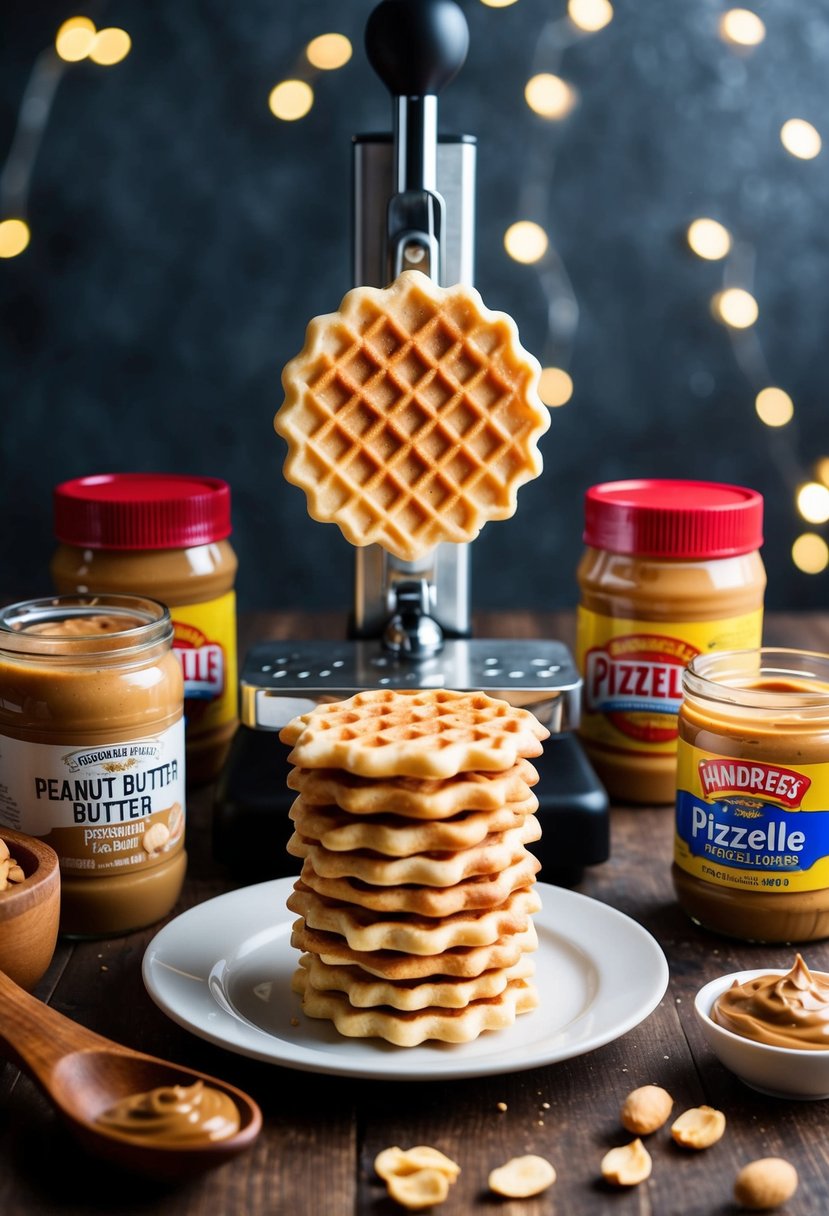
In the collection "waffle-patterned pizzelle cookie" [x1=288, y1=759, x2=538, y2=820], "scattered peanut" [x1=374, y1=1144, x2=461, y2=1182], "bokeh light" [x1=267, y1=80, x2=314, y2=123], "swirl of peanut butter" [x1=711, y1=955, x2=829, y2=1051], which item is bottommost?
"scattered peanut" [x1=374, y1=1144, x2=461, y2=1182]

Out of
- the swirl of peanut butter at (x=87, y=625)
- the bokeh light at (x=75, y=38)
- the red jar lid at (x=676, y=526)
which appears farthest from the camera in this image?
the bokeh light at (x=75, y=38)

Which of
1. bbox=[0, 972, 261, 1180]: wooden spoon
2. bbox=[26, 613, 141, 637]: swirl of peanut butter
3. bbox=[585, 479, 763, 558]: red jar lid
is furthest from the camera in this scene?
bbox=[585, 479, 763, 558]: red jar lid

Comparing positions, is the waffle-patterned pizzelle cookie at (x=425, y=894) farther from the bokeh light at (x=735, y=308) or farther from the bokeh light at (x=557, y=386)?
the bokeh light at (x=735, y=308)

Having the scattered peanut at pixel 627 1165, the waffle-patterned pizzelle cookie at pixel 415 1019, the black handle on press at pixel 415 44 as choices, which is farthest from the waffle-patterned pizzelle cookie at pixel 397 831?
the black handle on press at pixel 415 44

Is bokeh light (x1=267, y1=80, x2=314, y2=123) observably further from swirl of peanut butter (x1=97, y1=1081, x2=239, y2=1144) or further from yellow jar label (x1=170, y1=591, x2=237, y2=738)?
swirl of peanut butter (x1=97, y1=1081, x2=239, y2=1144)

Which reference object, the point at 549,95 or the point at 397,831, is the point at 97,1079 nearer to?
the point at 397,831

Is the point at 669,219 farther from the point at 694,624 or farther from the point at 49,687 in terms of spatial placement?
the point at 49,687

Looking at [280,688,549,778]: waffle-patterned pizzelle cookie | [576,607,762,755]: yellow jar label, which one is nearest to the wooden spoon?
[280,688,549,778]: waffle-patterned pizzelle cookie
